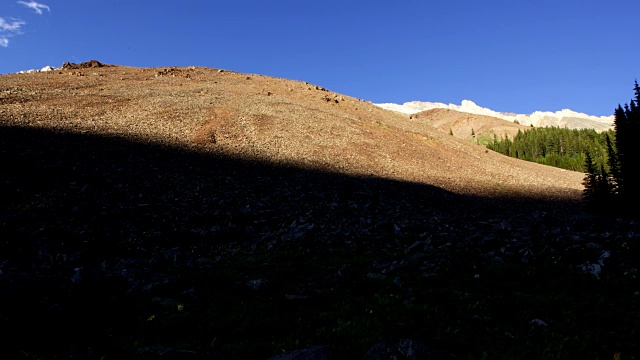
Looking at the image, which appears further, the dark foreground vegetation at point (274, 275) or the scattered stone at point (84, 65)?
the scattered stone at point (84, 65)

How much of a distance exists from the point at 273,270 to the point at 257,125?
1543 inches

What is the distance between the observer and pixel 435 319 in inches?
364

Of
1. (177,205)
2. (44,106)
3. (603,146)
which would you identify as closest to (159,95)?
(44,106)

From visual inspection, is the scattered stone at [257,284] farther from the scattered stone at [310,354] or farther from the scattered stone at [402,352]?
the scattered stone at [402,352]

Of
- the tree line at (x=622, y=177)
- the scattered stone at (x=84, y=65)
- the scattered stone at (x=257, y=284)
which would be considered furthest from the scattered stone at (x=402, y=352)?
the scattered stone at (x=84, y=65)

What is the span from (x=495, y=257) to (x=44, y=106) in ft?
A: 166

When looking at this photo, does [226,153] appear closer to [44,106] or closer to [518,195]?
[44,106]

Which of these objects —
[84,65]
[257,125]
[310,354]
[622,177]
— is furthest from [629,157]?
[84,65]

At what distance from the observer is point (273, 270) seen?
14.3 metres

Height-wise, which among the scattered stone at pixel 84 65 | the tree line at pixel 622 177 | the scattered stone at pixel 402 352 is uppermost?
the scattered stone at pixel 84 65

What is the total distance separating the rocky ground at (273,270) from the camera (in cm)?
812

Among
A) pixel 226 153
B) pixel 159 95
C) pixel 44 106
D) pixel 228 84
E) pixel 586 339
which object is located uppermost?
pixel 228 84

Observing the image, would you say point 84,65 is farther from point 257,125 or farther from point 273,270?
point 273,270

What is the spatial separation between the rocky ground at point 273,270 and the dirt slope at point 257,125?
9.58 m
